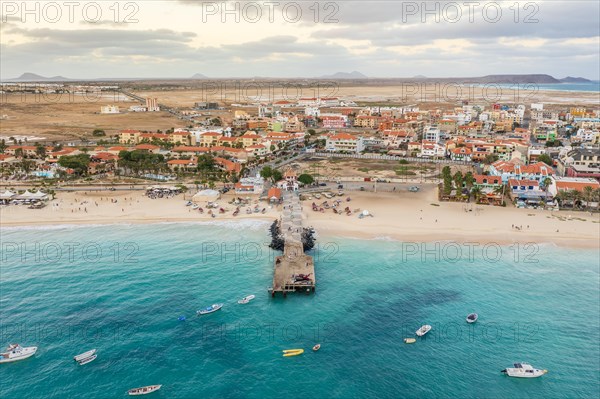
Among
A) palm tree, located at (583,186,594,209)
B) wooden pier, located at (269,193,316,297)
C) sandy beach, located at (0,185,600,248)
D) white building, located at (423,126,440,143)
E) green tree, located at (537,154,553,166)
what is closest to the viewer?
wooden pier, located at (269,193,316,297)

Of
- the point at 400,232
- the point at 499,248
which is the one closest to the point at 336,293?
the point at 400,232

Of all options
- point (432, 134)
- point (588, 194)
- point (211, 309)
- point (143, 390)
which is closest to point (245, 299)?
point (211, 309)

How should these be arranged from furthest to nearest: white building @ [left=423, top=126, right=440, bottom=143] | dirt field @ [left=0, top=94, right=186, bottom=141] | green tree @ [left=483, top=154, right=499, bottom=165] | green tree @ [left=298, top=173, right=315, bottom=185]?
dirt field @ [left=0, top=94, right=186, bottom=141] < white building @ [left=423, top=126, right=440, bottom=143] < green tree @ [left=483, top=154, right=499, bottom=165] < green tree @ [left=298, top=173, right=315, bottom=185]

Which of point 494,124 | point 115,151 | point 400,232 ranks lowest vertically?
point 400,232

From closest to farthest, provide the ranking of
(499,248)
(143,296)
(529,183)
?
(143,296), (499,248), (529,183)

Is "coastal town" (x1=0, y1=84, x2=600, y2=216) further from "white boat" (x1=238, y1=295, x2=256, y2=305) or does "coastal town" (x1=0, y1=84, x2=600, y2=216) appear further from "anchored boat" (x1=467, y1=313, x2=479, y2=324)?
"white boat" (x1=238, y1=295, x2=256, y2=305)

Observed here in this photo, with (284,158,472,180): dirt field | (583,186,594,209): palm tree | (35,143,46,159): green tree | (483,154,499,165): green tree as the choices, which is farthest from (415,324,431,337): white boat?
(35,143,46,159): green tree

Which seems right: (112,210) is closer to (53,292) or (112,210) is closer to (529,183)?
(53,292)

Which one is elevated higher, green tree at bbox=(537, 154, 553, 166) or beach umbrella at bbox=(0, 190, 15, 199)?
green tree at bbox=(537, 154, 553, 166)
